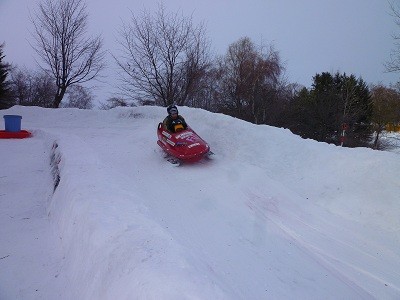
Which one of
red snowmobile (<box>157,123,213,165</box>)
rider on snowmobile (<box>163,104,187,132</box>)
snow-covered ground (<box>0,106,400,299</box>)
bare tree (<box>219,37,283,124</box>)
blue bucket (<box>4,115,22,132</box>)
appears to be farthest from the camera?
bare tree (<box>219,37,283,124</box>)

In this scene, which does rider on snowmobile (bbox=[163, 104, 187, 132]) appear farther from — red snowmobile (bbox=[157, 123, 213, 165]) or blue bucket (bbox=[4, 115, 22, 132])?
blue bucket (bbox=[4, 115, 22, 132])

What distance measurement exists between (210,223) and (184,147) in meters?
3.54

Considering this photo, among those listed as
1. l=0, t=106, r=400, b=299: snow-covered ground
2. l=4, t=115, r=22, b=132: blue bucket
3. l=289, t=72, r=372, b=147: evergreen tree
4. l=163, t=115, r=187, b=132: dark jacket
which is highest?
l=289, t=72, r=372, b=147: evergreen tree

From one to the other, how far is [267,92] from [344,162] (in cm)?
1741

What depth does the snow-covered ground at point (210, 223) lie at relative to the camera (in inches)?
130

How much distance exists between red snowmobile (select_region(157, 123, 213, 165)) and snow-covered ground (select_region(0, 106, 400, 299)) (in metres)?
0.34

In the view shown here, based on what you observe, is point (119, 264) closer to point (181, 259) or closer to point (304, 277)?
point (181, 259)

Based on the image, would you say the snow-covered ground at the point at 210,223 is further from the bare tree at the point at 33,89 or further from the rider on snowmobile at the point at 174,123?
the bare tree at the point at 33,89

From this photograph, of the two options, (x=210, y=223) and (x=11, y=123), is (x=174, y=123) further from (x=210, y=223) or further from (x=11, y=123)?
(x=11, y=123)

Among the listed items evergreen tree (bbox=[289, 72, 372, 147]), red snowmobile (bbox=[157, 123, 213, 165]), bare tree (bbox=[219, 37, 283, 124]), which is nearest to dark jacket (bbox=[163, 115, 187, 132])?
red snowmobile (bbox=[157, 123, 213, 165])

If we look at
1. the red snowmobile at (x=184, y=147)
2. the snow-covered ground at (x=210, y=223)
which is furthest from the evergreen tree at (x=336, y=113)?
the red snowmobile at (x=184, y=147)

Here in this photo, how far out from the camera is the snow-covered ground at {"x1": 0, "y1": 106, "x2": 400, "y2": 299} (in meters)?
3.31

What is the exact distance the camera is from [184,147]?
8742mm

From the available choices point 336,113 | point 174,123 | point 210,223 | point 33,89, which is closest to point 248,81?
point 336,113
